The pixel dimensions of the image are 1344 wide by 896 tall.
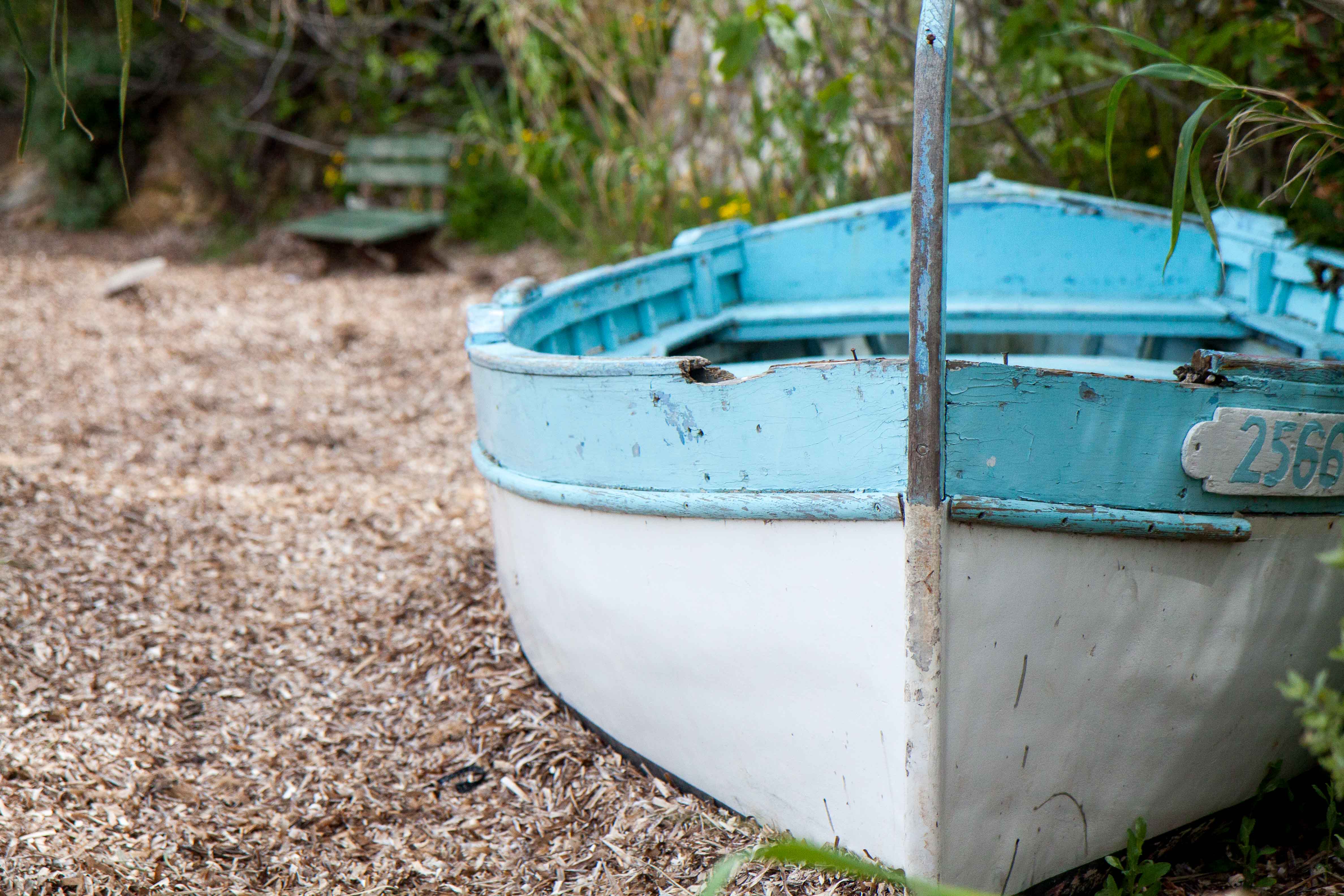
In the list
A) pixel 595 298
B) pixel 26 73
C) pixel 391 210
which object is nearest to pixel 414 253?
pixel 391 210

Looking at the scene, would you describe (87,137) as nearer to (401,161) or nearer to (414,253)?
(401,161)

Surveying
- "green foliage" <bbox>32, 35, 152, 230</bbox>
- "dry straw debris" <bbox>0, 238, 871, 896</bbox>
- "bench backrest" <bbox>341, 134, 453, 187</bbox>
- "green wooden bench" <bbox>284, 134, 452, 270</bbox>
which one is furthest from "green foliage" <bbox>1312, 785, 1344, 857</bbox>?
"green foliage" <bbox>32, 35, 152, 230</bbox>

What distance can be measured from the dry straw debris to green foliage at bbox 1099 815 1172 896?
0.43m

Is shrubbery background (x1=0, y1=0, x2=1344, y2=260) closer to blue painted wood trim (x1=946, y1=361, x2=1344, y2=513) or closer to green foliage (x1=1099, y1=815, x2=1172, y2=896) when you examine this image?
blue painted wood trim (x1=946, y1=361, x2=1344, y2=513)

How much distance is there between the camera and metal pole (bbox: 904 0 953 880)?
1325mm

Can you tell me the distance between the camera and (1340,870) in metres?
1.76

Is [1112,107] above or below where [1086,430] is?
above

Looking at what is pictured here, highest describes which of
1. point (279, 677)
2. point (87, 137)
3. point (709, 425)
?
point (87, 137)

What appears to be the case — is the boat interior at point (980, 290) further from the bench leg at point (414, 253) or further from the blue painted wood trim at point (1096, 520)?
the bench leg at point (414, 253)

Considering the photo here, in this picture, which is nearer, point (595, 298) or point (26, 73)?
point (26, 73)

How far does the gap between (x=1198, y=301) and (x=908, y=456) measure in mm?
1850

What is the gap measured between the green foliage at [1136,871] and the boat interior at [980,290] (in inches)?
42.7

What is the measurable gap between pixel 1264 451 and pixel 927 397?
1.68 ft

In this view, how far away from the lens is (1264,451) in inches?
57.8
